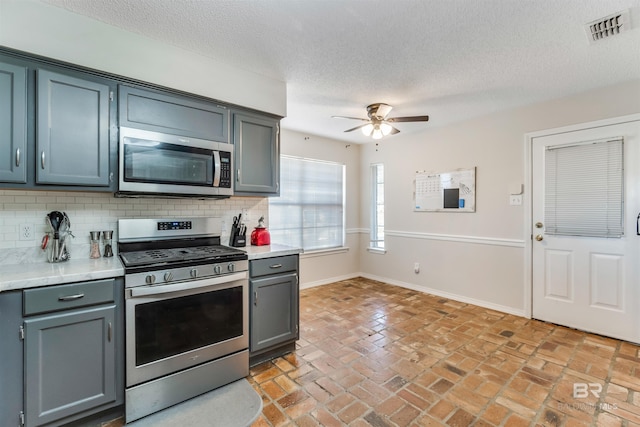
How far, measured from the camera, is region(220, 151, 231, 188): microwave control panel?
2.49m

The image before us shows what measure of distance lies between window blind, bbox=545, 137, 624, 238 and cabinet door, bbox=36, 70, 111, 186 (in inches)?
165

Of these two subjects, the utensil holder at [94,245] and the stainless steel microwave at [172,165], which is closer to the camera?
the stainless steel microwave at [172,165]

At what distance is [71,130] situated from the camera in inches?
75.0

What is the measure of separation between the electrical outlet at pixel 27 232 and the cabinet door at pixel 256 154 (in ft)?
4.53

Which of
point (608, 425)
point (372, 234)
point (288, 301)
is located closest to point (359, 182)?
point (372, 234)

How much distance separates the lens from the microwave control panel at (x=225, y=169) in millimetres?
2494

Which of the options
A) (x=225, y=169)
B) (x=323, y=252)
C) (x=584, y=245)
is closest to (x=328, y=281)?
(x=323, y=252)

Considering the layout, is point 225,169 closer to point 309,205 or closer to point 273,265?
point 273,265

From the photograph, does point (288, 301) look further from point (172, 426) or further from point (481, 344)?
point (481, 344)

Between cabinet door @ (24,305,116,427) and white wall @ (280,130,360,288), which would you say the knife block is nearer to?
cabinet door @ (24,305,116,427)

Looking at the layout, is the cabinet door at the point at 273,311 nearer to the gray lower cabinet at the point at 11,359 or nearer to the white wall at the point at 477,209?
the gray lower cabinet at the point at 11,359

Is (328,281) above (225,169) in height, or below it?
below

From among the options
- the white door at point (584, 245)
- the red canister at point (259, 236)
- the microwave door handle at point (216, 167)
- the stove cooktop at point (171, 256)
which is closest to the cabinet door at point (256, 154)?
the microwave door handle at point (216, 167)

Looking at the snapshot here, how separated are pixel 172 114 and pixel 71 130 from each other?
640mm
